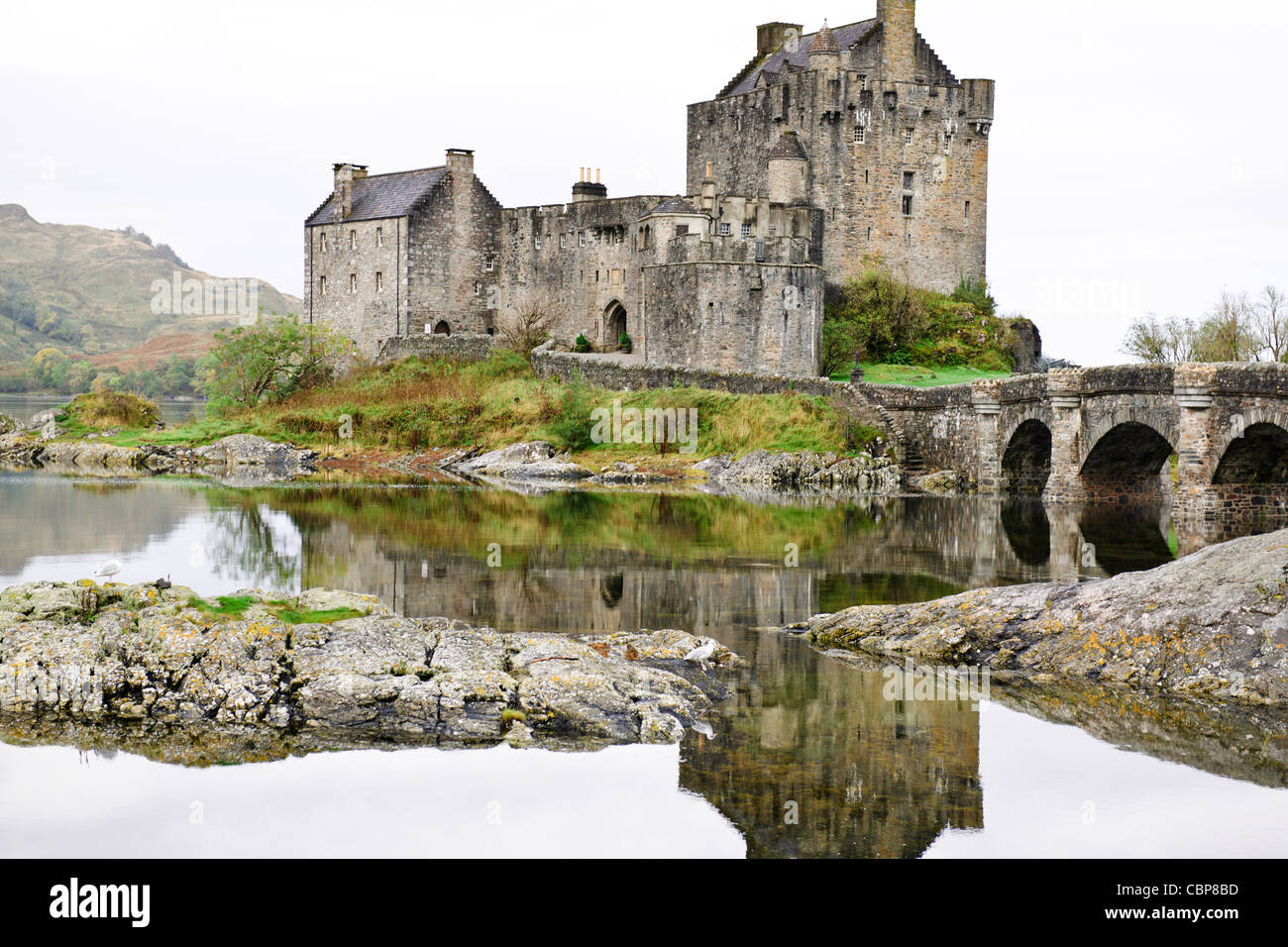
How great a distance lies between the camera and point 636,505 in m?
34.4

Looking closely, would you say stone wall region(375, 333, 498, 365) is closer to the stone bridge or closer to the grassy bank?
the grassy bank

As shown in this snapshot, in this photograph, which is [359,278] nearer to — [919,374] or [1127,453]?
[919,374]

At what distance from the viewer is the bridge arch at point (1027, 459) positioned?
4016 centimetres

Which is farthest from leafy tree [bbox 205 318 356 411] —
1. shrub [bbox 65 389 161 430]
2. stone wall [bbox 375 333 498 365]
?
stone wall [bbox 375 333 498 365]

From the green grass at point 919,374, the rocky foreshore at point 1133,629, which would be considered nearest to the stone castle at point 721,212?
the green grass at point 919,374

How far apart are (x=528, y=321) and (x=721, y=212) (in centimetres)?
1141

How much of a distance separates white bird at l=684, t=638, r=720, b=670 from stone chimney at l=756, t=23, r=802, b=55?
52.9 m

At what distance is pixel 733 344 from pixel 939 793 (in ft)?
135

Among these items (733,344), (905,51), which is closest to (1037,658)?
(733,344)

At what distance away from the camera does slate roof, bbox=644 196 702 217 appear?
5359 centimetres
